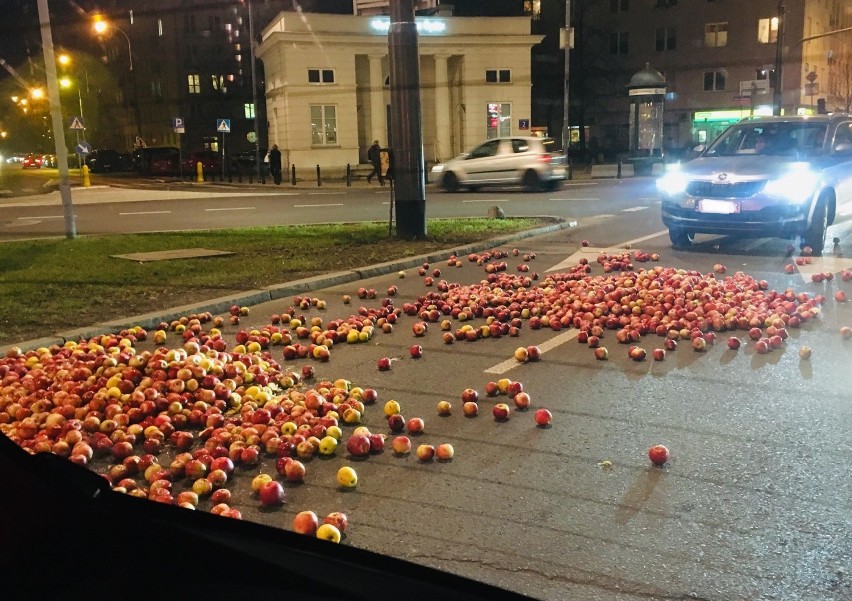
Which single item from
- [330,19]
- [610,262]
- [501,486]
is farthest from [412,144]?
[330,19]

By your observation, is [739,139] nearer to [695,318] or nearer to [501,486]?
[695,318]

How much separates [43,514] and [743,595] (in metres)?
2.67

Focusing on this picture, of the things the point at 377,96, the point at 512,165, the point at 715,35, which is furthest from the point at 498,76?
the point at 715,35

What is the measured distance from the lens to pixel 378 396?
5.84 meters

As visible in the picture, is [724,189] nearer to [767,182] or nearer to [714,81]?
[767,182]

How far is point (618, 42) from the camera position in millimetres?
63219

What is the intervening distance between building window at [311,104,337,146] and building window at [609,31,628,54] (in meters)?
30.2

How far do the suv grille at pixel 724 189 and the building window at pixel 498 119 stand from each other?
34235mm

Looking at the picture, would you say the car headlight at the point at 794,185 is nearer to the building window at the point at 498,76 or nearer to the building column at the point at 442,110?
the building column at the point at 442,110

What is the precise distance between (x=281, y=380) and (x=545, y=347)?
242cm

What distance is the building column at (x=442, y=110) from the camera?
45125mm

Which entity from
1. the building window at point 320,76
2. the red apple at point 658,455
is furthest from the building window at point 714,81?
the red apple at point 658,455

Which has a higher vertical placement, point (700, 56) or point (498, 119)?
point (700, 56)

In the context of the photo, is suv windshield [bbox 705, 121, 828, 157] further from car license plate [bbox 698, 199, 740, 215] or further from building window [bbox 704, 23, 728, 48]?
building window [bbox 704, 23, 728, 48]
